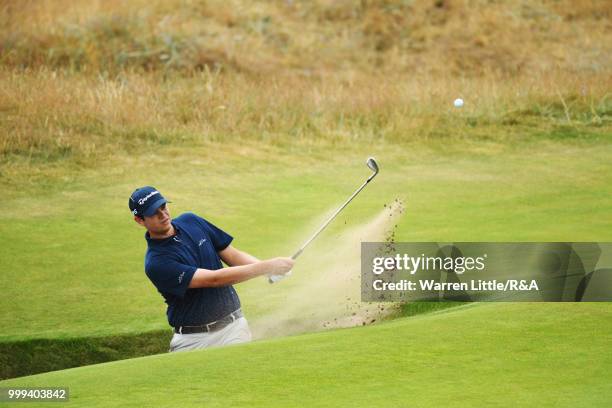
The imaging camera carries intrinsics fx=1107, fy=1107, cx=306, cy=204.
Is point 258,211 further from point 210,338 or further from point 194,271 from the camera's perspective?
point 194,271

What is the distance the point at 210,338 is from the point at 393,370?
185 cm

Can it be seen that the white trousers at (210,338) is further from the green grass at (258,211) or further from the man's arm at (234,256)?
the green grass at (258,211)

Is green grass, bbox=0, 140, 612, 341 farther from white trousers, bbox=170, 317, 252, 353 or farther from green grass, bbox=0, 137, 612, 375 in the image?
white trousers, bbox=170, 317, 252, 353

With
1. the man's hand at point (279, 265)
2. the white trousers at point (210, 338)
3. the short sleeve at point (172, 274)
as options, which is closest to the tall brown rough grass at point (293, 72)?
the white trousers at point (210, 338)

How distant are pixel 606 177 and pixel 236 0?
15.0 metres

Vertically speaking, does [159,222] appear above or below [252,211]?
above

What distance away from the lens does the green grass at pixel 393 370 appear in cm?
421

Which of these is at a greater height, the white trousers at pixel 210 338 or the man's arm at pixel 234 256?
the man's arm at pixel 234 256

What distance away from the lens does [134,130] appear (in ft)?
44.2

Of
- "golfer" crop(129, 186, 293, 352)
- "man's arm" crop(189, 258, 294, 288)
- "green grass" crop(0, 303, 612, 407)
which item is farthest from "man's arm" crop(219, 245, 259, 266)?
"green grass" crop(0, 303, 612, 407)

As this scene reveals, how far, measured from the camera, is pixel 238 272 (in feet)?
19.2

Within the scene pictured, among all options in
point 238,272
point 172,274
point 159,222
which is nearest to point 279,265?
point 238,272

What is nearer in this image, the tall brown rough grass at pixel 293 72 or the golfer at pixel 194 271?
the golfer at pixel 194 271

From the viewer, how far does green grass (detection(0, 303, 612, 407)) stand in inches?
166
